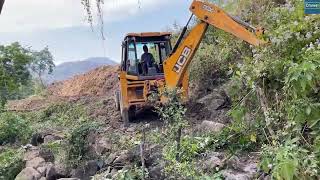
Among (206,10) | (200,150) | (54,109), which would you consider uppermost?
(206,10)

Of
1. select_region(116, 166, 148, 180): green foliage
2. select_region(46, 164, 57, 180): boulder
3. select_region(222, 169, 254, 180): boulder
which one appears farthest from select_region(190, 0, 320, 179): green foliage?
select_region(46, 164, 57, 180): boulder

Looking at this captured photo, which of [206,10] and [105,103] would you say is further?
[105,103]

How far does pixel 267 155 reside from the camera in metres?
4.80

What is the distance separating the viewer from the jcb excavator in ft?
36.9

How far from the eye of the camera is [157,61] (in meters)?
13.0

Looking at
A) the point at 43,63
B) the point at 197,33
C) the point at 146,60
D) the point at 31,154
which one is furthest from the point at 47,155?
the point at 43,63

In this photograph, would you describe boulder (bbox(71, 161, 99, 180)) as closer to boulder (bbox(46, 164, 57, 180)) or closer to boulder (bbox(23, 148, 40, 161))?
boulder (bbox(46, 164, 57, 180))

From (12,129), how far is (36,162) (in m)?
4.88

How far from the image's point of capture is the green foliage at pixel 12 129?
14.3 m

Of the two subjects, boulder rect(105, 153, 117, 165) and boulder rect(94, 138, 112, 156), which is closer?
boulder rect(105, 153, 117, 165)

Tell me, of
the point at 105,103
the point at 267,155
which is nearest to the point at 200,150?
the point at 267,155

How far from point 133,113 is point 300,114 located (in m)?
8.72

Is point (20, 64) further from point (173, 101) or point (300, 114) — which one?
point (300, 114)

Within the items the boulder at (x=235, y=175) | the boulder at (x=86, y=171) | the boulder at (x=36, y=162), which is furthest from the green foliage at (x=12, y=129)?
the boulder at (x=235, y=175)
